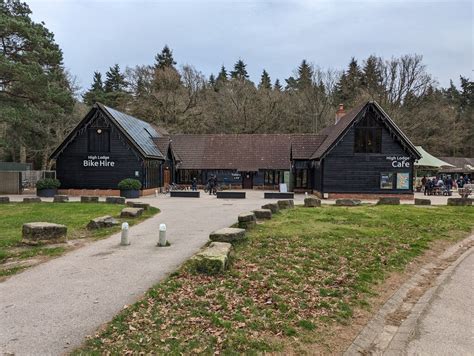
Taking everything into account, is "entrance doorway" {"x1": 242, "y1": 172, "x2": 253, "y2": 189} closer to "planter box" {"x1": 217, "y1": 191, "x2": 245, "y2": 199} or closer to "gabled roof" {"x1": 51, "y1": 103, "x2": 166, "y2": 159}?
"gabled roof" {"x1": 51, "y1": 103, "x2": 166, "y2": 159}

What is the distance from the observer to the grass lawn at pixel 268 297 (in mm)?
5191

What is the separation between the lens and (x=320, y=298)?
6.96m

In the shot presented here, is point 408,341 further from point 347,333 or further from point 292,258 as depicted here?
point 292,258

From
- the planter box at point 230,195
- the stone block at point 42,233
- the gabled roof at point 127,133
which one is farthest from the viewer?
the gabled roof at point 127,133

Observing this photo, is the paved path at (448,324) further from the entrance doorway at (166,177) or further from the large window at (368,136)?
the entrance doorway at (166,177)

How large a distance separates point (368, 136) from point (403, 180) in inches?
173

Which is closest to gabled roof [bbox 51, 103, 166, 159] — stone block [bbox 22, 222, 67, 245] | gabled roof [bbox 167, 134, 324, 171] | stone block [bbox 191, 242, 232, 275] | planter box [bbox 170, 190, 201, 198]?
planter box [bbox 170, 190, 201, 198]

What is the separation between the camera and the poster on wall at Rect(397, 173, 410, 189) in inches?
1179

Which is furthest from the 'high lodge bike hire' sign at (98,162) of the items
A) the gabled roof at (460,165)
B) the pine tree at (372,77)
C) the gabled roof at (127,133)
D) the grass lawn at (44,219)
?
the gabled roof at (460,165)

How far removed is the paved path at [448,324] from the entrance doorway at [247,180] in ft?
101

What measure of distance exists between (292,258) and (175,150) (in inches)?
1317

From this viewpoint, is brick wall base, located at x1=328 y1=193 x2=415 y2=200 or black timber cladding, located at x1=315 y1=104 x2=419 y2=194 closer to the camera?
brick wall base, located at x1=328 y1=193 x2=415 y2=200

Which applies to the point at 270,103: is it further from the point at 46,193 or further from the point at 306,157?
the point at 46,193

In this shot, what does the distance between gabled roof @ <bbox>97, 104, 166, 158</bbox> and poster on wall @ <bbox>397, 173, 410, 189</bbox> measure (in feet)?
65.8
